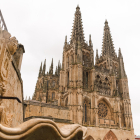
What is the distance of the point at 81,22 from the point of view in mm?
38125

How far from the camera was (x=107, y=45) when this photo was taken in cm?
4100

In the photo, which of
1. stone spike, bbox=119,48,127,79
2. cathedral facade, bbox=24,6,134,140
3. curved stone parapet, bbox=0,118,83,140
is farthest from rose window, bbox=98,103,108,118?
curved stone parapet, bbox=0,118,83,140

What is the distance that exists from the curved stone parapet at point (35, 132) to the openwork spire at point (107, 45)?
3770cm

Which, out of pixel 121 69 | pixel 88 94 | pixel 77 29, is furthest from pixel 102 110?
pixel 77 29

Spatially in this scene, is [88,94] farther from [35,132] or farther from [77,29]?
[35,132]

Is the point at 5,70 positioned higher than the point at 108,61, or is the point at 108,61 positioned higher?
the point at 108,61

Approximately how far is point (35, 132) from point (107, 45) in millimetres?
41078

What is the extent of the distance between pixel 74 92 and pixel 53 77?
17370mm

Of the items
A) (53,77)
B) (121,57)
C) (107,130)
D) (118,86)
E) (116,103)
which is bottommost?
(107,130)

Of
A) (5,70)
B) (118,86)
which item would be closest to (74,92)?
(118,86)

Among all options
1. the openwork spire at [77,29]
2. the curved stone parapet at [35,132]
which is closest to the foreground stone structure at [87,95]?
the openwork spire at [77,29]

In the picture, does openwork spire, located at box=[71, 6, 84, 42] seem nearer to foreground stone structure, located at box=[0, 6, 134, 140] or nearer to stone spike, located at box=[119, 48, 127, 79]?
foreground stone structure, located at box=[0, 6, 134, 140]

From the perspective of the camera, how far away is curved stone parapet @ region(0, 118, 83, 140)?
1838mm

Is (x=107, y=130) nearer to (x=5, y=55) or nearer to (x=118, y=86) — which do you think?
(x=118, y=86)
